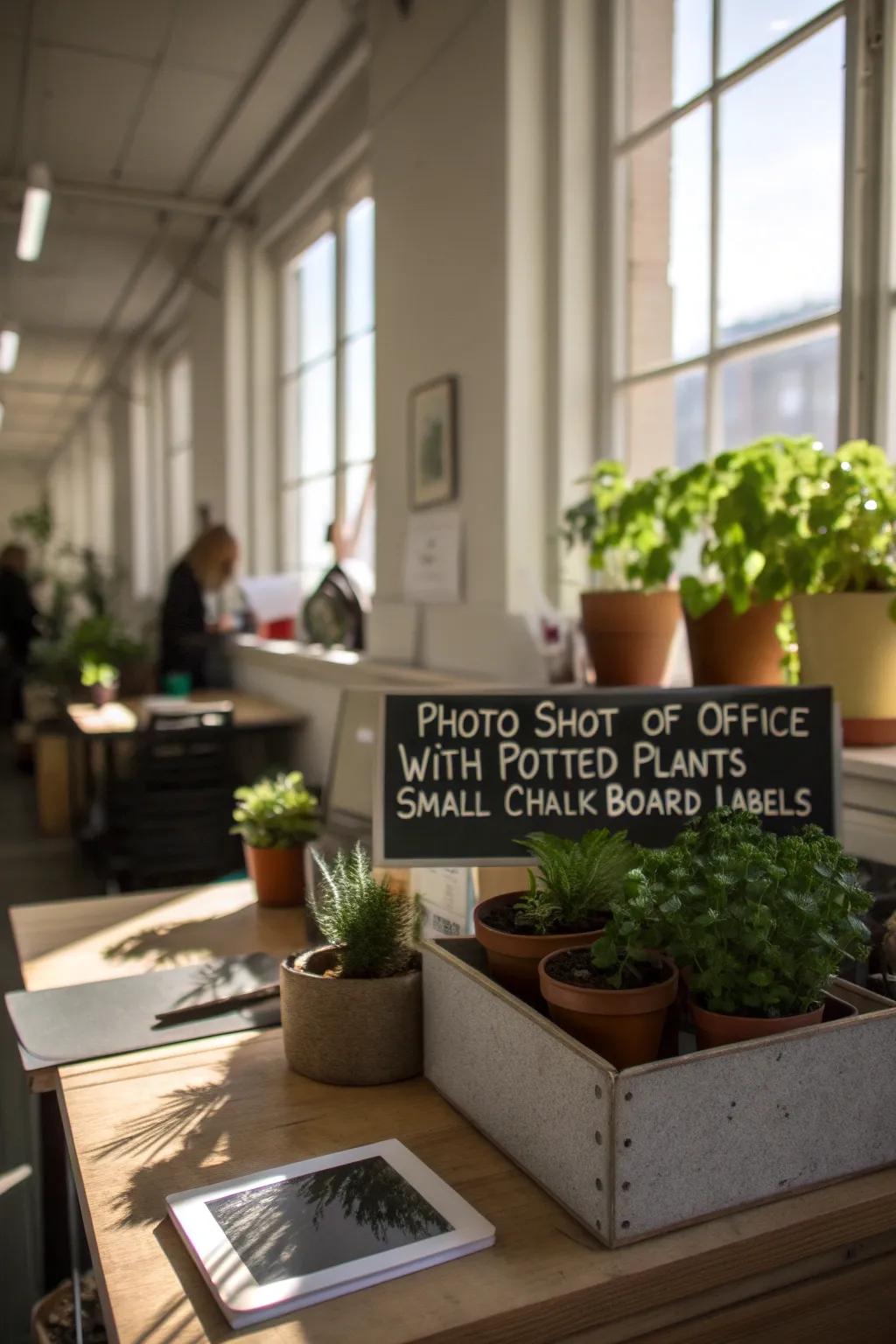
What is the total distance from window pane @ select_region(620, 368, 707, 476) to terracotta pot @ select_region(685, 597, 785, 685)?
0.87 m

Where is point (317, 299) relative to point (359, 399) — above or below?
above

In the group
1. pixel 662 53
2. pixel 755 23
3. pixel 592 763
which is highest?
pixel 662 53

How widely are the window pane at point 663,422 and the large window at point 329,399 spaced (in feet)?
5.19

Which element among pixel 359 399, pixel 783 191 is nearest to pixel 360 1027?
pixel 783 191

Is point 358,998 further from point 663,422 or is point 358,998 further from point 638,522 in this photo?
point 663,422

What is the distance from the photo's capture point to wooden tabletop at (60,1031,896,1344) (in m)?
0.77

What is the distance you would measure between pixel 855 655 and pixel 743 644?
259mm

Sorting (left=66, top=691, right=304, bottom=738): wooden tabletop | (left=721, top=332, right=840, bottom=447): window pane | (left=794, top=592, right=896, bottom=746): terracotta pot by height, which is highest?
(left=721, top=332, right=840, bottom=447): window pane

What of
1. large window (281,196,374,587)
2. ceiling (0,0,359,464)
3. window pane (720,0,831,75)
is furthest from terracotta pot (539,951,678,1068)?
ceiling (0,0,359,464)

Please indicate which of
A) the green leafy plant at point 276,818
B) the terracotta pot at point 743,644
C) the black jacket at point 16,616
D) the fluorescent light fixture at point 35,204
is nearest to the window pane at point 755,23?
the terracotta pot at point 743,644

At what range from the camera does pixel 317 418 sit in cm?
528

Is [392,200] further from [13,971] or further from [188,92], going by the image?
[13,971]

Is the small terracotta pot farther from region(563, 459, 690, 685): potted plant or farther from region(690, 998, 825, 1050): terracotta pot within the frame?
region(690, 998, 825, 1050): terracotta pot

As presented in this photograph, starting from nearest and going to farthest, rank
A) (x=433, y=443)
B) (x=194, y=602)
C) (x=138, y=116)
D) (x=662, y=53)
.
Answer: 1. (x=662, y=53)
2. (x=433, y=443)
3. (x=138, y=116)
4. (x=194, y=602)
